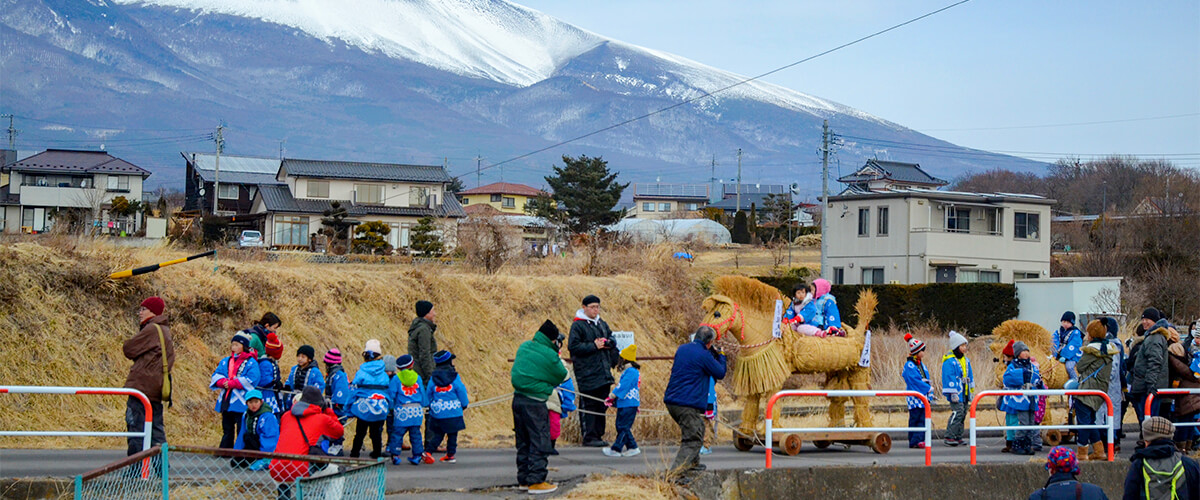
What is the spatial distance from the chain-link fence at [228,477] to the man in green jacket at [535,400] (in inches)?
86.1

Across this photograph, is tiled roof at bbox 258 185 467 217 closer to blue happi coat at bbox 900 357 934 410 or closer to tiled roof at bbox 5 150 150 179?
tiled roof at bbox 5 150 150 179

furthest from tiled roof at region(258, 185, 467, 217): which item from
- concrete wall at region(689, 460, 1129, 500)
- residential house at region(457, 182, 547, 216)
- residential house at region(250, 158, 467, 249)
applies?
concrete wall at region(689, 460, 1129, 500)

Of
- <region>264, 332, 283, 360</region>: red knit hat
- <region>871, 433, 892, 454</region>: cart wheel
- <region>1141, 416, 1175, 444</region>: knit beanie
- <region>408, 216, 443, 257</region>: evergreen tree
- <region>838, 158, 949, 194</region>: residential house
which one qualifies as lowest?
<region>871, 433, 892, 454</region>: cart wheel

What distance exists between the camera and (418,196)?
66.9 m

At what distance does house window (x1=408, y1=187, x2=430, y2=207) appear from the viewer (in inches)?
2623

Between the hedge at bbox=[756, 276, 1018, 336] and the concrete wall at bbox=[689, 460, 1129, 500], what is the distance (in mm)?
26118

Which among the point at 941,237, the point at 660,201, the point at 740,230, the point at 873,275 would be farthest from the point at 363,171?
the point at 660,201

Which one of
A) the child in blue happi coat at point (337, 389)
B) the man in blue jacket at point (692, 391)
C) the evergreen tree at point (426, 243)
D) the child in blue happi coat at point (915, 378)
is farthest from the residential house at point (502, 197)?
the man in blue jacket at point (692, 391)

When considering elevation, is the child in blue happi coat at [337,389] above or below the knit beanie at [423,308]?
below

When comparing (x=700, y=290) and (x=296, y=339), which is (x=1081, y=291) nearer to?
(x=700, y=290)

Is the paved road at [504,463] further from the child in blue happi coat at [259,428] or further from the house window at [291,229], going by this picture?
the house window at [291,229]

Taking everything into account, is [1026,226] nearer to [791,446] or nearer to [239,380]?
[791,446]

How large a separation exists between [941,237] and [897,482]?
36581 millimetres

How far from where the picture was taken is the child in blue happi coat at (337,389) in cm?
1199
